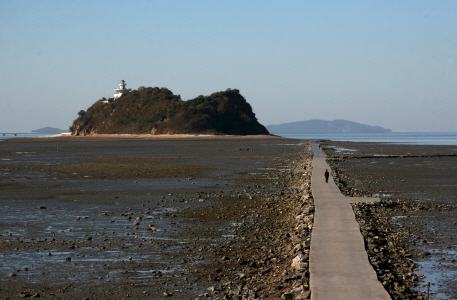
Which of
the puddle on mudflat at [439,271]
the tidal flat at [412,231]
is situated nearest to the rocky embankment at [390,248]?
the tidal flat at [412,231]

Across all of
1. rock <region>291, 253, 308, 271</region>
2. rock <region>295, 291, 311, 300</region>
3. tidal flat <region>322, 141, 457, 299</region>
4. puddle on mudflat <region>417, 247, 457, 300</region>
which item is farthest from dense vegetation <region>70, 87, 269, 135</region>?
rock <region>295, 291, 311, 300</region>

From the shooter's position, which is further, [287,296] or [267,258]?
[267,258]

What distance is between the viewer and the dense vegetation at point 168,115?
14725 cm

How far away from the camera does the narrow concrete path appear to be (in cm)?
762

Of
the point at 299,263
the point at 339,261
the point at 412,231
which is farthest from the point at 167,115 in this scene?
the point at 339,261

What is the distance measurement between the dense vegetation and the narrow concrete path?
129330 millimetres

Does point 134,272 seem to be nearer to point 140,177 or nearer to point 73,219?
point 73,219

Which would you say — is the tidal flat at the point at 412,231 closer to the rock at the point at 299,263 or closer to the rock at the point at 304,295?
the rock at the point at 299,263

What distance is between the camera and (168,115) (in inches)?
6019

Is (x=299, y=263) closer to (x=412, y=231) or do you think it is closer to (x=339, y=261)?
(x=339, y=261)

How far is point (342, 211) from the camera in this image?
49.3 ft

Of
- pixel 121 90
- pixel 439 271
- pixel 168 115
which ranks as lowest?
pixel 439 271

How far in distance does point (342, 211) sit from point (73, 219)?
7414 mm

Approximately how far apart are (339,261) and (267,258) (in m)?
1.77
